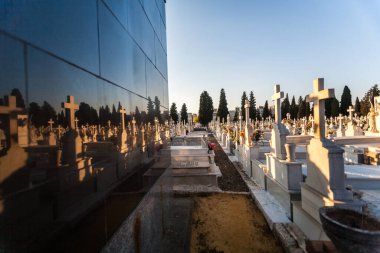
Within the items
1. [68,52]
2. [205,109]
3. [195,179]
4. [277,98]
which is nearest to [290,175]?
[277,98]

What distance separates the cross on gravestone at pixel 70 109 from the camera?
154 centimetres

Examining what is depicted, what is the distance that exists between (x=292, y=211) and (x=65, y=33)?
18.3ft

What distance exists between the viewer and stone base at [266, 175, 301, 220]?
572 centimetres

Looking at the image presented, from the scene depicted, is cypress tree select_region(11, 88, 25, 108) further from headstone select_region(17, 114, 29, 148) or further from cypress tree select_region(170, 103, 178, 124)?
cypress tree select_region(170, 103, 178, 124)

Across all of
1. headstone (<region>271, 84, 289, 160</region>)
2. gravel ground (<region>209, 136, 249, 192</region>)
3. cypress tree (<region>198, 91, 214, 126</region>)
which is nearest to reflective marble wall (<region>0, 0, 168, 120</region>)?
headstone (<region>271, 84, 289, 160</region>)

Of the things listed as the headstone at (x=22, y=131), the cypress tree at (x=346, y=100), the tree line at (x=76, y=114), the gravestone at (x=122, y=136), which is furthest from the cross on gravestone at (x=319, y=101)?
the cypress tree at (x=346, y=100)

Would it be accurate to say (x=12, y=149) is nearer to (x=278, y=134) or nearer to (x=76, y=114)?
(x=76, y=114)

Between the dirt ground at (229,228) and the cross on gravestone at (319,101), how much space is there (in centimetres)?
237

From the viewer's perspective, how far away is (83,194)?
1761mm

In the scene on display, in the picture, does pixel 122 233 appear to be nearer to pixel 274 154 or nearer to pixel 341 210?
pixel 341 210

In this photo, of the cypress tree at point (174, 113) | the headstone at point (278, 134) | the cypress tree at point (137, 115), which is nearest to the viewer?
the cypress tree at point (137, 115)

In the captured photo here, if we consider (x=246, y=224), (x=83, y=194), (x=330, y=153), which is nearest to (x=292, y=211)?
(x=246, y=224)

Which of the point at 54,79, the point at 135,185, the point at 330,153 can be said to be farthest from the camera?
the point at 330,153

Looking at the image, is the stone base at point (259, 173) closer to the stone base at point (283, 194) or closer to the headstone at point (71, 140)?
the stone base at point (283, 194)
